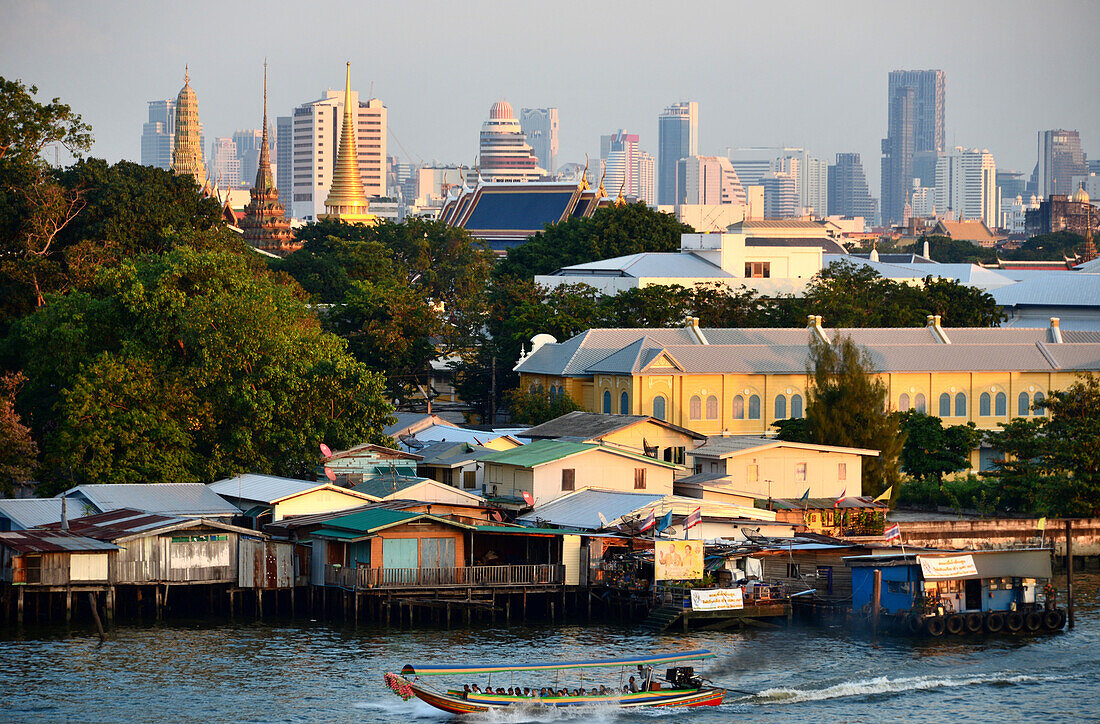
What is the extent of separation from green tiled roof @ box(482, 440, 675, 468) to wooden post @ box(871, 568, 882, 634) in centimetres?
1018

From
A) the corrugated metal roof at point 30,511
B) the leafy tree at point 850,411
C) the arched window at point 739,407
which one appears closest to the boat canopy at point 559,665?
the corrugated metal roof at point 30,511

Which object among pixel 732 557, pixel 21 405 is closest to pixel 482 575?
pixel 732 557

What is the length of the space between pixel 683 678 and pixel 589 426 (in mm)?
23282

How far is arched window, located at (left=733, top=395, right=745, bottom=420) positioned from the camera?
6743 centimetres

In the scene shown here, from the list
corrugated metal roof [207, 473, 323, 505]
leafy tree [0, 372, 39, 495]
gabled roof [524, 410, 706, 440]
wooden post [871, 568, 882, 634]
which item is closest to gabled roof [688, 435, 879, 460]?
gabled roof [524, 410, 706, 440]

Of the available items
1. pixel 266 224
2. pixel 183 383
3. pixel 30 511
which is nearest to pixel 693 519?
pixel 183 383

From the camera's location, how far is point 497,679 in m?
37.6

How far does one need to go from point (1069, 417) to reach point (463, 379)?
29187 millimetres

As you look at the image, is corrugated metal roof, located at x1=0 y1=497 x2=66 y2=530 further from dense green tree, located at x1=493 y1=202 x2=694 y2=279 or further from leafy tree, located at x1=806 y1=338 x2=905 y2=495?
dense green tree, located at x1=493 y1=202 x2=694 y2=279

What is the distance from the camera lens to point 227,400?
2117 inches

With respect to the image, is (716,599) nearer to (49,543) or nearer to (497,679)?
(497,679)

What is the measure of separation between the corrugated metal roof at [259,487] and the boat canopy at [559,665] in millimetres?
10246

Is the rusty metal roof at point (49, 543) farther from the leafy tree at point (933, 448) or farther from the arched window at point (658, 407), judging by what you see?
the leafy tree at point (933, 448)

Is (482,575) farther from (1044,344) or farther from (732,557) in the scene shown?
(1044,344)
